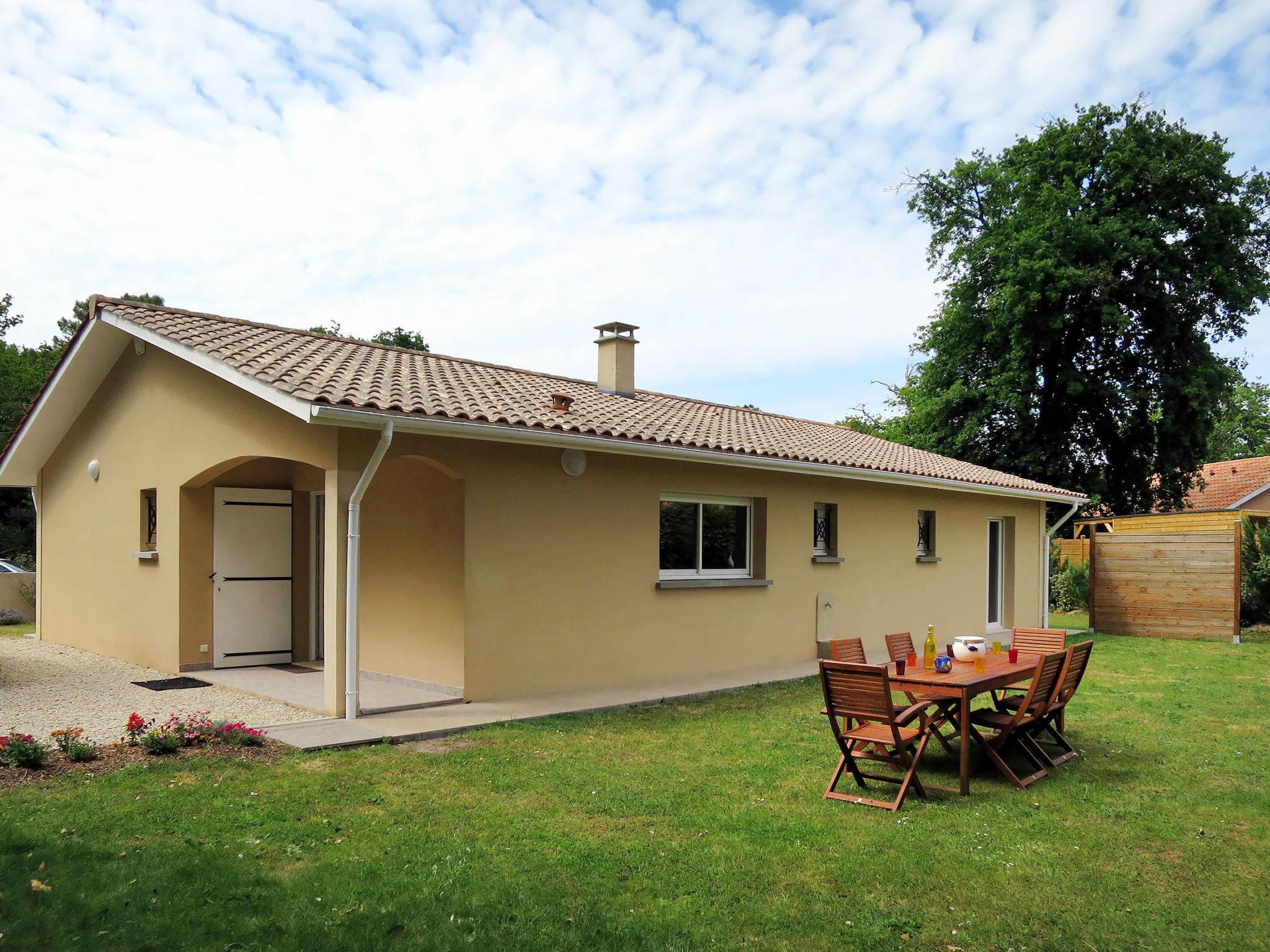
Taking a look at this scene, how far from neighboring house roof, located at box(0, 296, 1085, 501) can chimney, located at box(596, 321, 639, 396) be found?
0.76 feet

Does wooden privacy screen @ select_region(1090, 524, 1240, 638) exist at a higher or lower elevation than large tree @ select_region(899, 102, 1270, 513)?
lower

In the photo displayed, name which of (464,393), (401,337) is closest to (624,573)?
(464,393)

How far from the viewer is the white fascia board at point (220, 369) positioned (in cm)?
716

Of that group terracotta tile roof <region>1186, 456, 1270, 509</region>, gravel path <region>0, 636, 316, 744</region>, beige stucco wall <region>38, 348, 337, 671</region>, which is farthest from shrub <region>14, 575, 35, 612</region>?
terracotta tile roof <region>1186, 456, 1270, 509</region>

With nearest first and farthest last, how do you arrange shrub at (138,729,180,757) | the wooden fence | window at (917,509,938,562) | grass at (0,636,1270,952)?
grass at (0,636,1270,952)
shrub at (138,729,180,757)
window at (917,509,938,562)
the wooden fence

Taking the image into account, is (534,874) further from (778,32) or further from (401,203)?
(401,203)

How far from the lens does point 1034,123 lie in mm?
25719

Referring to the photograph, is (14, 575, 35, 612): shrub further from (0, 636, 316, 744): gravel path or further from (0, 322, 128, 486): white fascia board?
(0, 636, 316, 744): gravel path

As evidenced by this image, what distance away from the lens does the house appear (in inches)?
331

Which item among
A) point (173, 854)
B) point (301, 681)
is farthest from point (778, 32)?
point (173, 854)

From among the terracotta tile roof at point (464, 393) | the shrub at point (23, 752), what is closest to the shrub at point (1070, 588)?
the terracotta tile roof at point (464, 393)

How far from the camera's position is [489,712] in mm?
8148

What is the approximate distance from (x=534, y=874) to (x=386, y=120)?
983 centimetres

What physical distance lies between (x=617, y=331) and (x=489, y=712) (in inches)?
268
